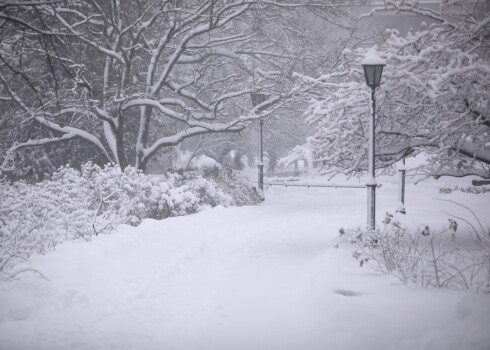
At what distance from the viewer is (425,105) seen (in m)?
8.10

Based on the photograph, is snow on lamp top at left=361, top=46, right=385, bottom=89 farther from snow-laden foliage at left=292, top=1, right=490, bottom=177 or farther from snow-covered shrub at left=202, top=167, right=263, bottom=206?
snow-covered shrub at left=202, top=167, right=263, bottom=206

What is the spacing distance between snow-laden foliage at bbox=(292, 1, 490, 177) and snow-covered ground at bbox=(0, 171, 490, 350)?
7.96 feet

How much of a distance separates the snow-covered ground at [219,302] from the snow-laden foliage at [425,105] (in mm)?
2427

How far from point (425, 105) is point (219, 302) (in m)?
5.42

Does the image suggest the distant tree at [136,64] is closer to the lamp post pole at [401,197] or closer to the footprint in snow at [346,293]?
the lamp post pole at [401,197]

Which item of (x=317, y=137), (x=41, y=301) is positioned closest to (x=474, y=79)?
(x=317, y=137)

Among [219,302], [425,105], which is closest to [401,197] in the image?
[425,105]

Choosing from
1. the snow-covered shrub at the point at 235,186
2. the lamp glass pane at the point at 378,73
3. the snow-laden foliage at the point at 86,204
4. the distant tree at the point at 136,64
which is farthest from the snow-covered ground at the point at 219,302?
the distant tree at the point at 136,64

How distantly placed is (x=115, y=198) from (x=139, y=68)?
9.13 m

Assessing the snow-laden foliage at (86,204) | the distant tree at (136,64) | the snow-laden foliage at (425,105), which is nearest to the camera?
the snow-laden foliage at (425,105)

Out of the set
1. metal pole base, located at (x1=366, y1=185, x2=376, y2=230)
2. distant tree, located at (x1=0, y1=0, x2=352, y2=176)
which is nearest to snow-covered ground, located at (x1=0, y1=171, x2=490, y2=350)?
metal pole base, located at (x1=366, y1=185, x2=376, y2=230)

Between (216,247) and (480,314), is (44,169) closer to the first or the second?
(216,247)

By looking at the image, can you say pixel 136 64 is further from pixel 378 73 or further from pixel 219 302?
pixel 219 302

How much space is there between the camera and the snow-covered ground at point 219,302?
4.27m
